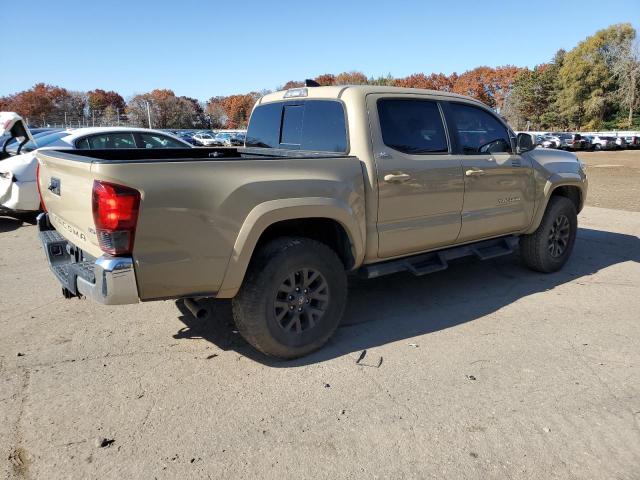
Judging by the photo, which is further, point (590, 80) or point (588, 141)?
point (590, 80)

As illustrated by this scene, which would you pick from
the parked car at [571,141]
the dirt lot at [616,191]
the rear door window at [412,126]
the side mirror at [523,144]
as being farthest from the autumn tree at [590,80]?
the rear door window at [412,126]

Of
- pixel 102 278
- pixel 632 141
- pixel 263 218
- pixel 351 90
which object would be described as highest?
pixel 351 90

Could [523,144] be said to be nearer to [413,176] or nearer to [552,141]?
[413,176]

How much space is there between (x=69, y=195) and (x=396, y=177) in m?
2.36

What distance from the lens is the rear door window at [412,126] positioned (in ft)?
13.4

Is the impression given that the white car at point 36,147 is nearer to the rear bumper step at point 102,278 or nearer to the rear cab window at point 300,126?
the rear cab window at point 300,126

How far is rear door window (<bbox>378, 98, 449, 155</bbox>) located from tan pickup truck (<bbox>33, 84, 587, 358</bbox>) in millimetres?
13

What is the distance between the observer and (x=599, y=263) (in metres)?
6.45

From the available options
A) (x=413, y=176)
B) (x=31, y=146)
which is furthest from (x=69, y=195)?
(x=31, y=146)

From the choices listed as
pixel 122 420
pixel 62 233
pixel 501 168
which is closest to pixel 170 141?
pixel 62 233

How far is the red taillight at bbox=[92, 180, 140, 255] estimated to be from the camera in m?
2.77

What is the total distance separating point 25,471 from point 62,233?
1794mm

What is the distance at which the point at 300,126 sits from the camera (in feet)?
14.7

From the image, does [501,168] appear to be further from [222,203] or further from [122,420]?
[122,420]
